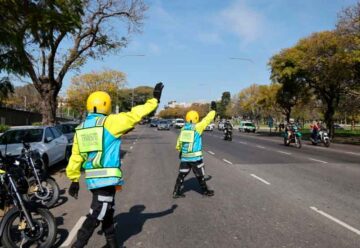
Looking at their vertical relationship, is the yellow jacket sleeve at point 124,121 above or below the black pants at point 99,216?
above

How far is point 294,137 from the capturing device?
27.7m

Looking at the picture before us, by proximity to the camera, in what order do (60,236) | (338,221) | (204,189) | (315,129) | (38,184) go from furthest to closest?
(315,129) < (204,189) < (38,184) < (338,221) < (60,236)

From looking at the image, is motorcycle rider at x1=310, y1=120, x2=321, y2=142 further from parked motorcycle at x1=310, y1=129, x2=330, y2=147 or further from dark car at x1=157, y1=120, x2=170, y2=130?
dark car at x1=157, y1=120, x2=170, y2=130

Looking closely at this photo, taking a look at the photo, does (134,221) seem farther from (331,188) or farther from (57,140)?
(57,140)

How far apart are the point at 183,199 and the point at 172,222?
1958 millimetres

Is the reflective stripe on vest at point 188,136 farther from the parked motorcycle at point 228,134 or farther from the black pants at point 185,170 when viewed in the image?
the parked motorcycle at point 228,134

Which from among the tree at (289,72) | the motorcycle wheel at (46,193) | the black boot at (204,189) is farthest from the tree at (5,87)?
the tree at (289,72)

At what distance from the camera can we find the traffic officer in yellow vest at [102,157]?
506 cm

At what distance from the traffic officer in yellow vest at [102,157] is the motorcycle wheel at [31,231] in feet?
2.12

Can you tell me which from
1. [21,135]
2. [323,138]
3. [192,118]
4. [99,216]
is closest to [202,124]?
[192,118]

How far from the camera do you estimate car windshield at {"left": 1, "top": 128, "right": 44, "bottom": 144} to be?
13.6m

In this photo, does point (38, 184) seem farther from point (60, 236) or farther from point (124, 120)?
point (124, 120)

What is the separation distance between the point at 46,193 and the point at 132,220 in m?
2.23

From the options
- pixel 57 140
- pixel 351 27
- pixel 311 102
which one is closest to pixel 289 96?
pixel 311 102
